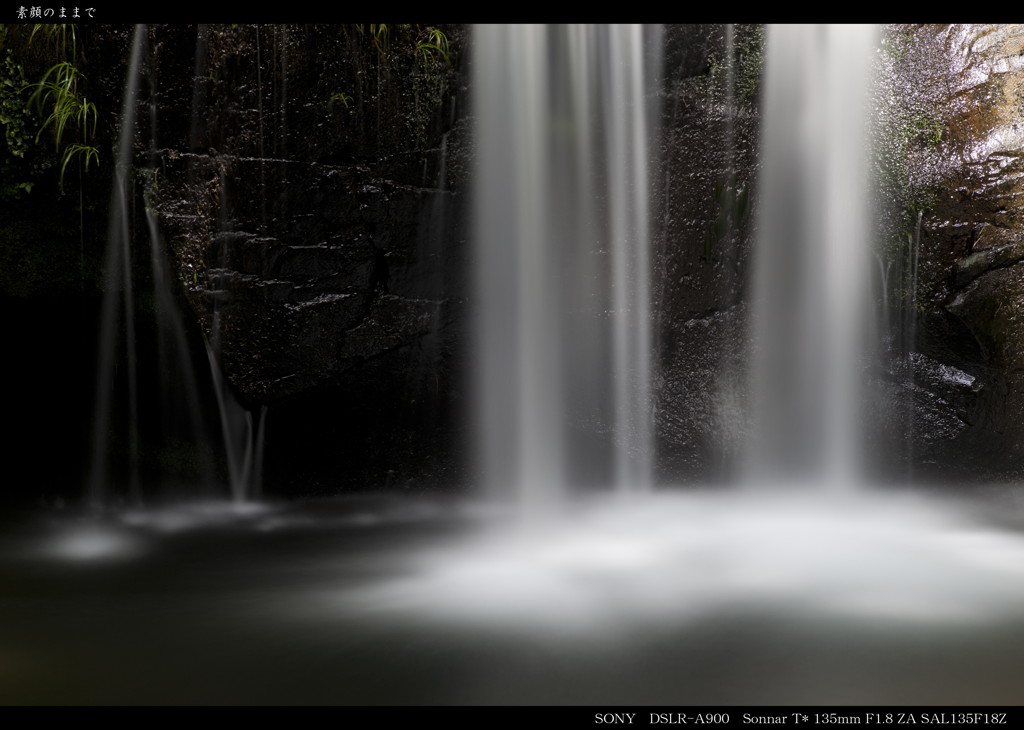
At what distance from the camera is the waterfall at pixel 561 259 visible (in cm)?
522

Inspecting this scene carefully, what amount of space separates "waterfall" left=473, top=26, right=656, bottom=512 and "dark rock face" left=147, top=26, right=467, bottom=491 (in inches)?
10.3

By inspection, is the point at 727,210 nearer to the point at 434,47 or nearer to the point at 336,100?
the point at 434,47

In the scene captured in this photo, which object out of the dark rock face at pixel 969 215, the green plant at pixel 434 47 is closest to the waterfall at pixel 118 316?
the green plant at pixel 434 47

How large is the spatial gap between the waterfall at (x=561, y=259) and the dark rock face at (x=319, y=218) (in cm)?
26

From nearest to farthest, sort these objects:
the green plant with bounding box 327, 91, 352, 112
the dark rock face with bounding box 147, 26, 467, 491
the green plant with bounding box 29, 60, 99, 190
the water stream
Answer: the water stream, the green plant with bounding box 29, 60, 99, 190, the dark rock face with bounding box 147, 26, 467, 491, the green plant with bounding box 327, 91, 352, 112

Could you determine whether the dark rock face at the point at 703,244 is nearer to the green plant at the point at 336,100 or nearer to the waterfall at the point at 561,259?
the waterfall at the point at 561,259

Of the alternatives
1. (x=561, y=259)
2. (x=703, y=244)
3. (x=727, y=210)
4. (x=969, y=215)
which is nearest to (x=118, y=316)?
(x=561, y=259)

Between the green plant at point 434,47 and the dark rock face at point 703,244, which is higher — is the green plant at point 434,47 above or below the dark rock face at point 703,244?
above

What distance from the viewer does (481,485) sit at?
561cm

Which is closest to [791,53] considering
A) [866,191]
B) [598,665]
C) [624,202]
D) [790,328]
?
[866,191]

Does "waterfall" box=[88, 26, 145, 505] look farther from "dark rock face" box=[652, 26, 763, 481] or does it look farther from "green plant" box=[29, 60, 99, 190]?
"dark rock face" box=[652, 26, 763, 481]

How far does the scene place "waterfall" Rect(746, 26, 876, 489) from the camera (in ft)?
17.4

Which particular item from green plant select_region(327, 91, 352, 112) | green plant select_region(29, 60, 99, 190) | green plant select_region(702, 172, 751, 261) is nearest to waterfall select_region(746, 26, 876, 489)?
green plant select_region(702, 172, 751, 261)

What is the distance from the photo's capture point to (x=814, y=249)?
539 centimetres
